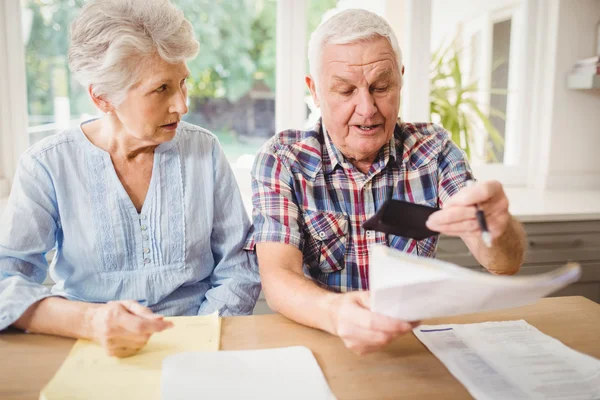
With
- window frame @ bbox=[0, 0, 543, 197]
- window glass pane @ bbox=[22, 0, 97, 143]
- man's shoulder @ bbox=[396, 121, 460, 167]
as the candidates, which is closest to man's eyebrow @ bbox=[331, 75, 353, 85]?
man's shoulder @ bbox=[396, 121, 460, 167]

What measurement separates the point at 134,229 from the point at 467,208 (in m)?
0.80

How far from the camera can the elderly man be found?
133 cm

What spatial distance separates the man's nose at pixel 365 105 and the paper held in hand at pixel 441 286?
2.03 ft

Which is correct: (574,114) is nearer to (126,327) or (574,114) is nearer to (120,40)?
(120,40)

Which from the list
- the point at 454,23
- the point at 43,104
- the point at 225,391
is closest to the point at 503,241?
the point at 225,391

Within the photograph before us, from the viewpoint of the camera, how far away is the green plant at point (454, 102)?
9.45 ft

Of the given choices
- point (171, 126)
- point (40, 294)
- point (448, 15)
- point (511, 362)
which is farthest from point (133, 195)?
point (448, 15)

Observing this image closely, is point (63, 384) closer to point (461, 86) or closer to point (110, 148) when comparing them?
point (110, 148)

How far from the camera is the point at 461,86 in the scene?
295 cm

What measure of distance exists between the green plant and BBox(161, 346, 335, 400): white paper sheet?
2137 mm

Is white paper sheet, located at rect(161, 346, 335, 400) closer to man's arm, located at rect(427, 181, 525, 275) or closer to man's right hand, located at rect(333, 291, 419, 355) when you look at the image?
man's right hand, located at rect(333, 291, 419, 355)

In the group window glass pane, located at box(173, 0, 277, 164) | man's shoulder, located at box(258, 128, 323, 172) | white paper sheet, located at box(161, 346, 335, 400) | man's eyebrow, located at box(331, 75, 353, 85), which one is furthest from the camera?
window glass pane, located at box(173, 0, 277, 164)

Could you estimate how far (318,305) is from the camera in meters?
1.08

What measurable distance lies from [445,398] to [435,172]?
29.7 inches
